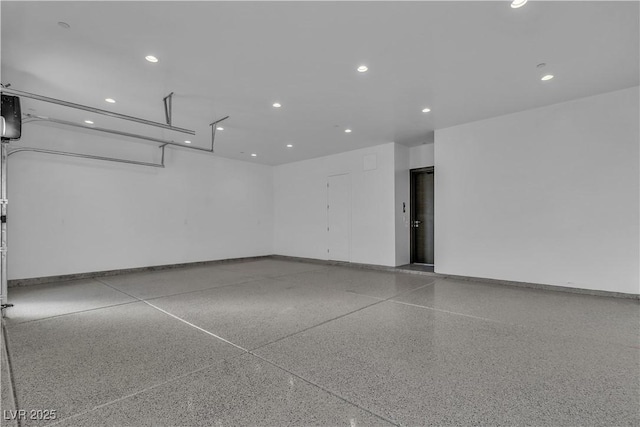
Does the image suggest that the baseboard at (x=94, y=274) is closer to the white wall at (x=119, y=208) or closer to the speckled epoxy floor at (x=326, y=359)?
the white wall at (x=119, y=208)

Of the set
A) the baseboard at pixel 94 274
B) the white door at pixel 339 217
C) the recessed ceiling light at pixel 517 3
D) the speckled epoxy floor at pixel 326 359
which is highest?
the recessed ceiling light at pixel 517 3

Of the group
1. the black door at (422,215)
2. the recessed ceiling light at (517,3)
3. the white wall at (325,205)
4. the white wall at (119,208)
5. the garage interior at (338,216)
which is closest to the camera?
the garage interior at (338,216)

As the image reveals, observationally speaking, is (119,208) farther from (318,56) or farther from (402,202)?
(402,202)

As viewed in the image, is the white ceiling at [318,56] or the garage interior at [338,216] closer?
the garage interior at [338,216]

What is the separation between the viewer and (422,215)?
23.9ft

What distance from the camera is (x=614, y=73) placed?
3.76 m

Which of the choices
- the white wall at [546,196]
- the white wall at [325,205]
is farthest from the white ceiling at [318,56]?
the white wall at [325,205]

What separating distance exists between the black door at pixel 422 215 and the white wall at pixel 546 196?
3.75ft

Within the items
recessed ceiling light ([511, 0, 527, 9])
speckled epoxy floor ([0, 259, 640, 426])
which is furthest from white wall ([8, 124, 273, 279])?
recessed ceiling light ([511, 0, 527, 9])

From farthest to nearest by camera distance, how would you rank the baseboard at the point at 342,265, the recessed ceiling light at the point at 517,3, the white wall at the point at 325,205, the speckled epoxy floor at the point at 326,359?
the white wall at the point at 325,205 < the baseboard at the point at 342,265 < the recessed ceiling light at the point at 517,3 < the speckled epoxy floor at the point at 326,359

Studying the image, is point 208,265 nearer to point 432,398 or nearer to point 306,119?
point 306,119

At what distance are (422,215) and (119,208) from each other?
23.6ft

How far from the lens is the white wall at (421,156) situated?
280 inches

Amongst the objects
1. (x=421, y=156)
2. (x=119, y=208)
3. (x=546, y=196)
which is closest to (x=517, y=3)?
(x=546, y=196)
